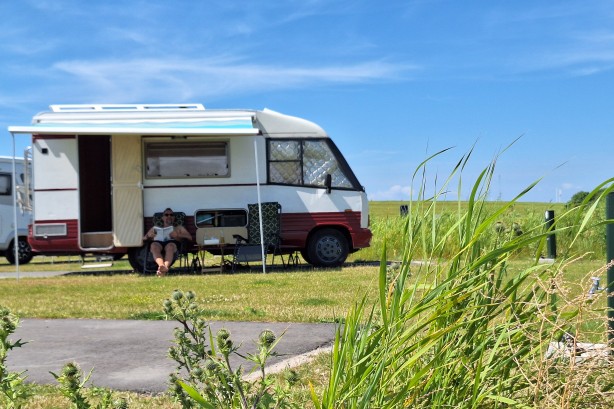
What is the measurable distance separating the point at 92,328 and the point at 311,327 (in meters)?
1.86

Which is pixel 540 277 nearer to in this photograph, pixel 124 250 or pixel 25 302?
pixel 25 302

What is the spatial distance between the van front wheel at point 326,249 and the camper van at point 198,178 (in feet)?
0.06

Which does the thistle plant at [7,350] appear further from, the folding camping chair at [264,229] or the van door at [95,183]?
the van door at [95,183]

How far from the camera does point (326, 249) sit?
528 inches

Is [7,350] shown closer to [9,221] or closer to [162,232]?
[162,232]

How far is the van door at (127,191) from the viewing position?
12961 mm

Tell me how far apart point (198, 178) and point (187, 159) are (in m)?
0.45

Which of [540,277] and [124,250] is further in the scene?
[124,250]

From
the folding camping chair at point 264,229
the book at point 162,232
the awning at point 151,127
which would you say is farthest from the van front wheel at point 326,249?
the book at point 162,232

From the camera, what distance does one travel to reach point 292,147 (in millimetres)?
13430

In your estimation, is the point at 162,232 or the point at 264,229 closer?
the point at 162,232

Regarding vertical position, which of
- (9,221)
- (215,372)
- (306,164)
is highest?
(306,164)

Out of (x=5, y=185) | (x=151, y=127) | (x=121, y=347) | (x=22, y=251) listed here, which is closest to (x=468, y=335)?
(x=121, y=347)

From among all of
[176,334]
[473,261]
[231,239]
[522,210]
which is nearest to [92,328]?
[176,334]
